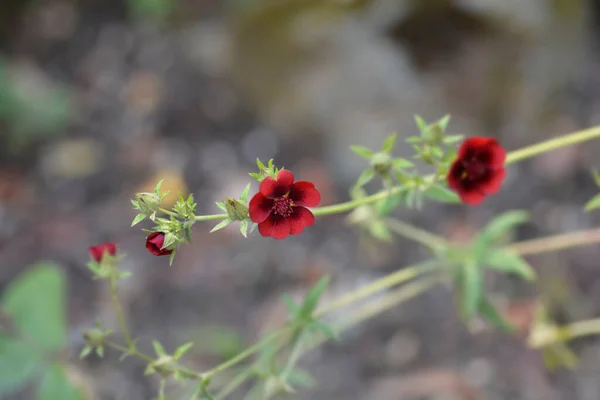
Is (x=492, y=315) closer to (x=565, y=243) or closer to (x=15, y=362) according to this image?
(x=565, y=243)

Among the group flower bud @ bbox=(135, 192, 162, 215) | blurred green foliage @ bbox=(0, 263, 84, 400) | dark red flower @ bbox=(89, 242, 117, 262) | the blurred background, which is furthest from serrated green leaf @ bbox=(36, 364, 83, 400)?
flower bud @ bbox=(135, 192, 162, 215)

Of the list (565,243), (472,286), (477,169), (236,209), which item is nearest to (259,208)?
(236,209)

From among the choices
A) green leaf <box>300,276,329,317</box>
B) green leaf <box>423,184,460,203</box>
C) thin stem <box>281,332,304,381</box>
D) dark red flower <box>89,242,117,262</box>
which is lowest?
thin stem <box>281,332,304,381</box>

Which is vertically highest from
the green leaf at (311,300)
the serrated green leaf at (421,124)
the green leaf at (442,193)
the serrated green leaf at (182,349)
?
the green leaf at (442,193)

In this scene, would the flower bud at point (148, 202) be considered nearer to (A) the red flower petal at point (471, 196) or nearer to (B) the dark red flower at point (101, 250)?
(B) the dark red flower at point (101, 250)

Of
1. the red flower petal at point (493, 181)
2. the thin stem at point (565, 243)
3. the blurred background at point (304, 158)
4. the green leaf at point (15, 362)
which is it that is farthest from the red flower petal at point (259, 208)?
the blurred background at point (304, 158)

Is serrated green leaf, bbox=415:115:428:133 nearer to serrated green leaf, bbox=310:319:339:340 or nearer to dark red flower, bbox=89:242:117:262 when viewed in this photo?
serrated green leaf, bbox=310:319:339:340

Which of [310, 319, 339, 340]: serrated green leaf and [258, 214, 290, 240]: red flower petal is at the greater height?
[310, 319, 339, 340]: serrated green leaf
